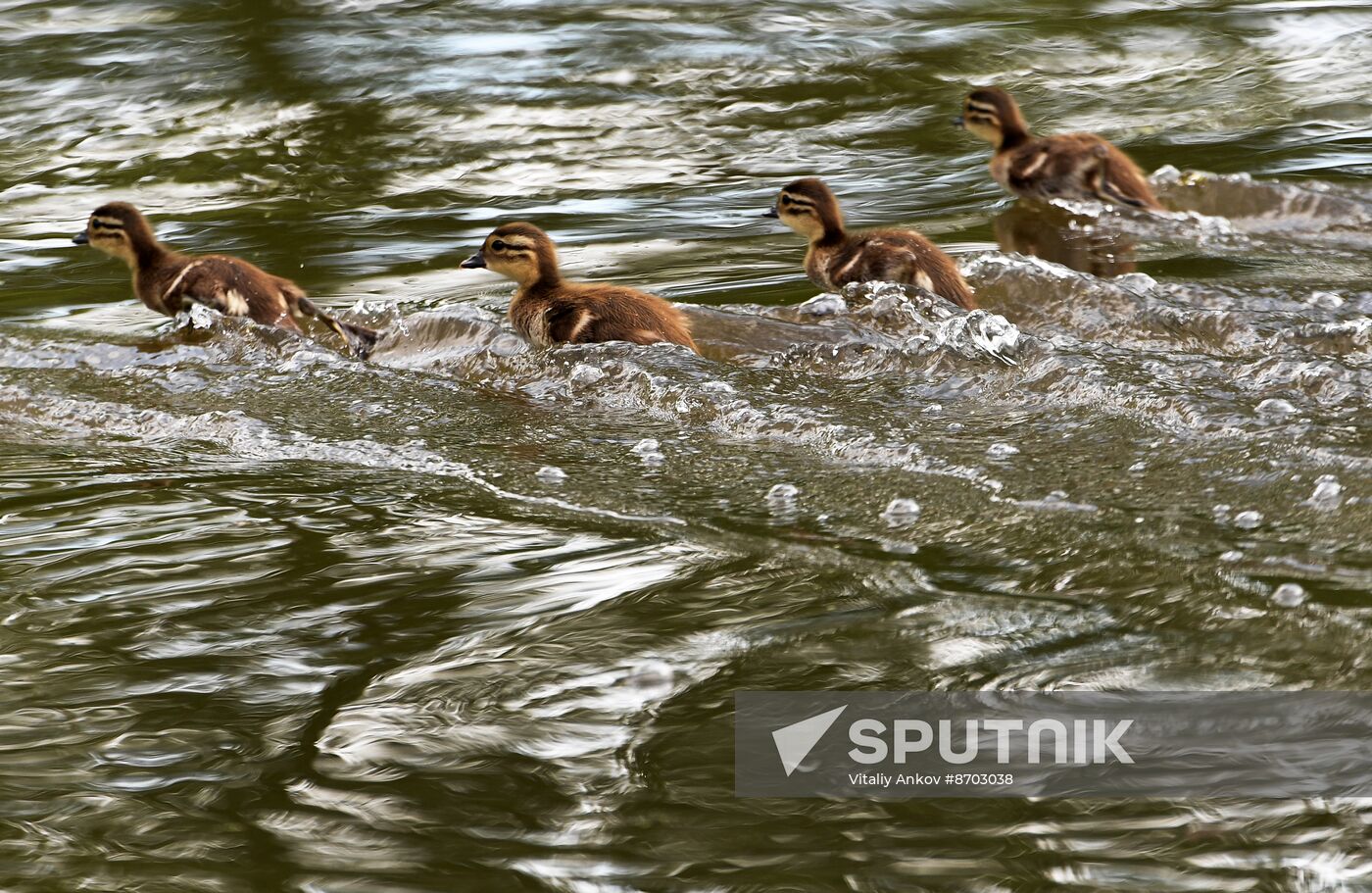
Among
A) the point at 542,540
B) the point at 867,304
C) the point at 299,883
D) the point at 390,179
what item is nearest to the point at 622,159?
the point at 390,179

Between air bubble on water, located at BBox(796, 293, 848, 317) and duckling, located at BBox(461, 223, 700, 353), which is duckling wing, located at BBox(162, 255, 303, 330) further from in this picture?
air bubble on water, located at BBox(796, 293, 848, 317)

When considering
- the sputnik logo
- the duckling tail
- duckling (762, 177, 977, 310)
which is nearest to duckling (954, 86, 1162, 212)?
duckling (762, 177, 977, 310)

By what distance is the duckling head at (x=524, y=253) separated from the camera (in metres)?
5.64

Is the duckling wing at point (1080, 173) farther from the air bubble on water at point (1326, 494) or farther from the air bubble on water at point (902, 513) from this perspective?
the air bubble on water at point (902, 513)

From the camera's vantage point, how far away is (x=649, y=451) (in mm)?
4188

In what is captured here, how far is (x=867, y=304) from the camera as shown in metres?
5.70

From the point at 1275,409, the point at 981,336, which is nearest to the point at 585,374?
the point at 981,336

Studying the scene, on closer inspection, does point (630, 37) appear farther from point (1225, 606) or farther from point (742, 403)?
point (1225, 606)

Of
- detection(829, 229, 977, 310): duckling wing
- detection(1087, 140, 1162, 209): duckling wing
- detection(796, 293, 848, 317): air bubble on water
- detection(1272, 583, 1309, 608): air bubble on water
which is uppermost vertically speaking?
detection(1272, 583, 1309, 608): air bubble on water

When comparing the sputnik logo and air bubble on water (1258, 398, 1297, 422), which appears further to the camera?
air bubble on water (1258, 398, 1297, 422)

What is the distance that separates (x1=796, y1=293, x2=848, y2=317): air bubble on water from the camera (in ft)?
18.4

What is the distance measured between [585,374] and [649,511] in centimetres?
134

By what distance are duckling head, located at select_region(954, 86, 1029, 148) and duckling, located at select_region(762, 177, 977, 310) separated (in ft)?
5.63

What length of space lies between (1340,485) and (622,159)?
Result: 17.1ft
